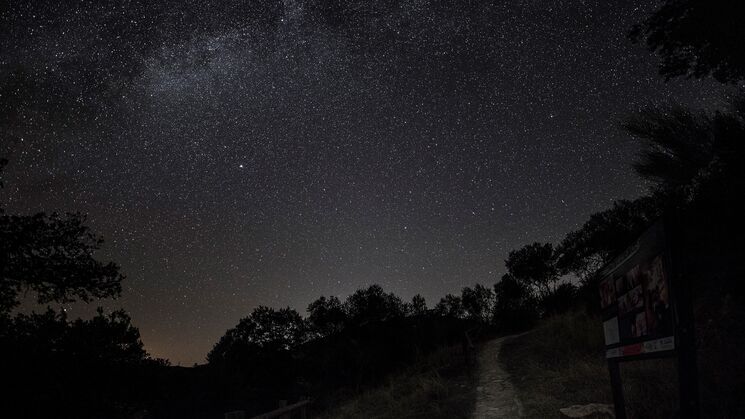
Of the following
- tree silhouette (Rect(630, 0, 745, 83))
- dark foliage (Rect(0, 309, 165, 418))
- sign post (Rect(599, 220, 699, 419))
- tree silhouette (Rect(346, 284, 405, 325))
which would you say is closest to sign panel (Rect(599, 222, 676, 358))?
sign post (Rect(599, 220, 699, 419))

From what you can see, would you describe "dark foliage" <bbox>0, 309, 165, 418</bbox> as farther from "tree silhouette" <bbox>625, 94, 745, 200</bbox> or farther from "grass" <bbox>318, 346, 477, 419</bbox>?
"tree silhouette" <bbox>625, 94, 745, 200</bbox>

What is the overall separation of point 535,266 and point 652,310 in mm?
44016

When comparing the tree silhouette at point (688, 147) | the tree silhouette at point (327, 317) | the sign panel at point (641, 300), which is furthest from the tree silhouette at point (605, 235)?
the tree silhouette at point (327, 317)

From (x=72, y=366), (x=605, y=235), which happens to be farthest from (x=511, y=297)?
(x=72, y=366)

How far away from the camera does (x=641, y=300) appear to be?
465cm

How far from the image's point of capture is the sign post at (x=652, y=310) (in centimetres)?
380

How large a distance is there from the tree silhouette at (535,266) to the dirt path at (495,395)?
106ft

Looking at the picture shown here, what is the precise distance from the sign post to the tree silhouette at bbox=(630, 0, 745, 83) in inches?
313

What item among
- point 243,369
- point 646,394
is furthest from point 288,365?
point 646,394

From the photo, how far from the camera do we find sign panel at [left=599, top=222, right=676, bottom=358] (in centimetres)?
403

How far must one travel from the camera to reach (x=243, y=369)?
3566 centimetres

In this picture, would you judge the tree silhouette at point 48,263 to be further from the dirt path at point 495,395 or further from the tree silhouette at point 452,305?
the tree silhouette at point 452,305

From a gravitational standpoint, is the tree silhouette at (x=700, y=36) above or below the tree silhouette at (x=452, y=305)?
above

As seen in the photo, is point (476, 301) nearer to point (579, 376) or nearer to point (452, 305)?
point (452, 305)
